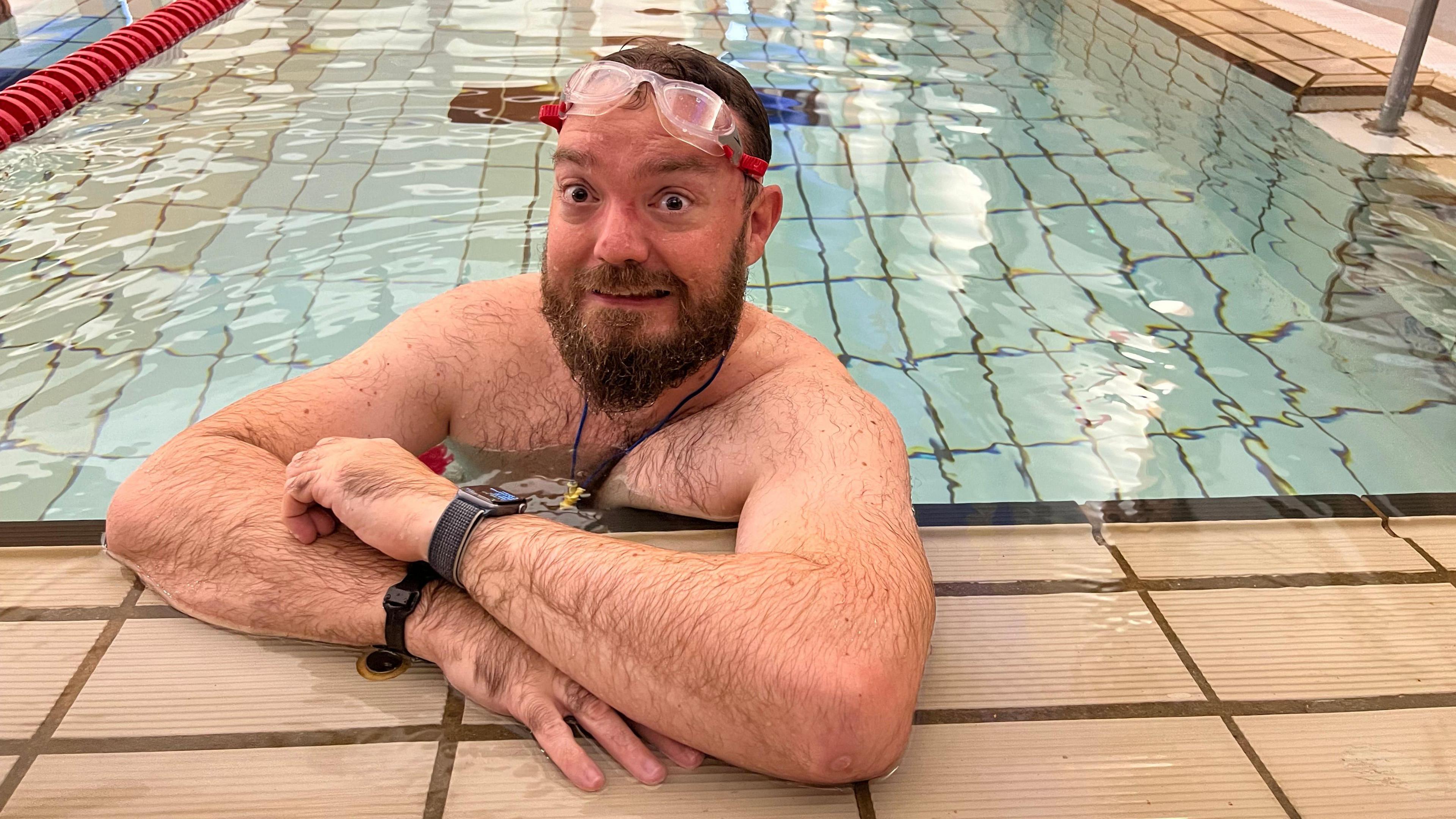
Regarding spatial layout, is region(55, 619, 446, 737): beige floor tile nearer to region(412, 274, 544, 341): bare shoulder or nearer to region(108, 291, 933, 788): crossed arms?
region(108, 291, 933, 788): crossed arms

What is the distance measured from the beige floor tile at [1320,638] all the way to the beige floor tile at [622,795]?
73cm

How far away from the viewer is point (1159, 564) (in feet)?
6.27

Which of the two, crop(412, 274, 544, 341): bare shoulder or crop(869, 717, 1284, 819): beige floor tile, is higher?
crop(412, 274, 544, 341): bare shoulder

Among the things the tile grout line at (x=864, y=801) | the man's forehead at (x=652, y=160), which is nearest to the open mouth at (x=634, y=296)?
the man's forehead at (x=652, y=160)

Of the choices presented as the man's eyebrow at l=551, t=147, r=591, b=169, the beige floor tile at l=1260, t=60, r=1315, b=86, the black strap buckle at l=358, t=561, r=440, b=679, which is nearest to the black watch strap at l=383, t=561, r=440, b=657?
the black strap buckle at l=358, t=561, r=440, b=679

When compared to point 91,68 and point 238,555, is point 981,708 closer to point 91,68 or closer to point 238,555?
point 238,555

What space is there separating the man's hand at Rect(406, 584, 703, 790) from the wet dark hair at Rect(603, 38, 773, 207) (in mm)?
921

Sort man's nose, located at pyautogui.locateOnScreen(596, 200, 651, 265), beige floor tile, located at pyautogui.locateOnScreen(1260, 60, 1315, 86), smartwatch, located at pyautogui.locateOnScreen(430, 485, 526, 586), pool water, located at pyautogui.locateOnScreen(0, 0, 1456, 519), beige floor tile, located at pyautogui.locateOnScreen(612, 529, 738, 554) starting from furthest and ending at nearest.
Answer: beige floor tile, located at pyautogui.locateOnScreen(1260, 60, 1315, 86), pool water, located at pyautogui.locateOnScreen(0, 0, 1456, 519), beige floor tile, located at pyautogui.locateOnScreen(612, 529, 738, 554), man's nose, located at pyautogui.locateOnScreen(596, 200, 651, 265), smartwatch, located at pyautogui.locateOnScreen(430, 485, 526, 586)

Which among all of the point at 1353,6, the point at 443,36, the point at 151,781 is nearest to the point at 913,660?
the point at 151,781

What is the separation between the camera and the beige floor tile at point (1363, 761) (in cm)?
141

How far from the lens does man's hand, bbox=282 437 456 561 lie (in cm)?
154

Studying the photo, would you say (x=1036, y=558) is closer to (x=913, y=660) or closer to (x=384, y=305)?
(x=913, y=660)

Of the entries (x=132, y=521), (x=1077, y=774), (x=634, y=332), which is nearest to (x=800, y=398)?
(x=634, y=332)

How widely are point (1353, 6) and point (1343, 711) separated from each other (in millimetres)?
6372
